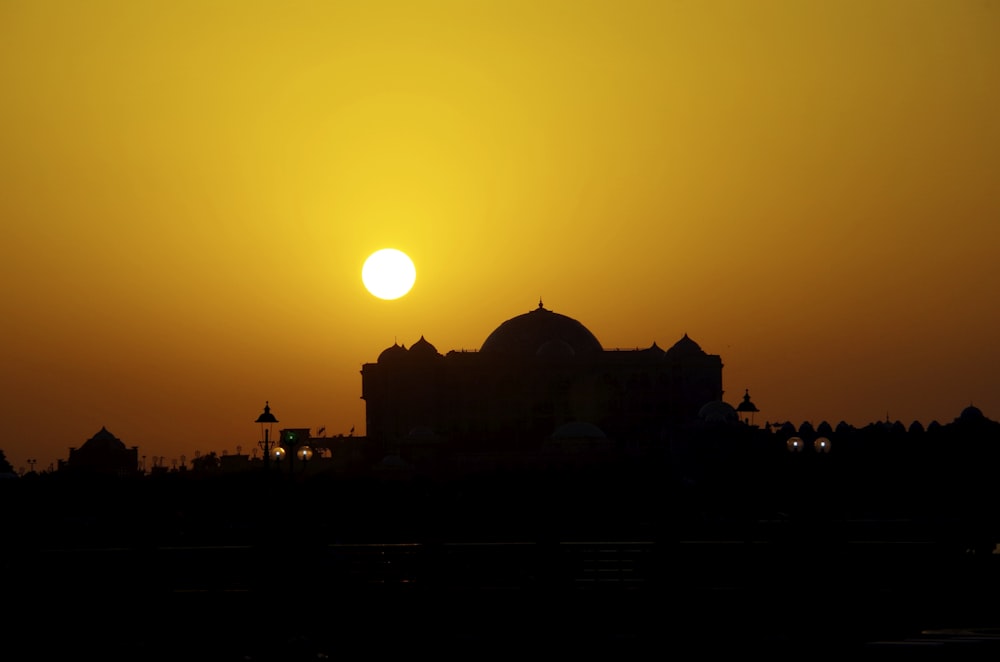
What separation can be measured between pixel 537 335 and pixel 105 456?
32.5 meters

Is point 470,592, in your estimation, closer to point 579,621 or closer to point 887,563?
point 579,621

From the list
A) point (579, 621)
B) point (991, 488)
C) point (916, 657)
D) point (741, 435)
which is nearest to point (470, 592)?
point (579, 621)

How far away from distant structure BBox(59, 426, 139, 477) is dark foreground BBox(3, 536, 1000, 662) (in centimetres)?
8278

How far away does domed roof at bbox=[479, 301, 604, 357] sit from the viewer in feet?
388

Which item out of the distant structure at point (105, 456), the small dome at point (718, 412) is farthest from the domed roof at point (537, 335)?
the distant structure at point (105, 456)

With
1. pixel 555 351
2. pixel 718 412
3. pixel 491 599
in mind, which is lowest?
pixel 491 599

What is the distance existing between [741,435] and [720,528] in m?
31.2

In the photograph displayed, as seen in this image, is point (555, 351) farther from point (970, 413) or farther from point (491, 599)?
point (491, 599)

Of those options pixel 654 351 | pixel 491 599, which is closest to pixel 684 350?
pixel 654 351

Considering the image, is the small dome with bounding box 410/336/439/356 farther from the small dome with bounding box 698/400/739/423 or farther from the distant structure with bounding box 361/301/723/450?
the small dome with bounding box 698/400/739/423

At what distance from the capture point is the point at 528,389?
116250 millimetres

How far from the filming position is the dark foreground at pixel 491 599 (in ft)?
101

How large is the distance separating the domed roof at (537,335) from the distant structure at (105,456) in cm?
2709

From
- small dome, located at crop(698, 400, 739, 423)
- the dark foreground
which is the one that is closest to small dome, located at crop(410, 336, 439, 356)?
small dome, located at crop(698, 400, 739, 423)
